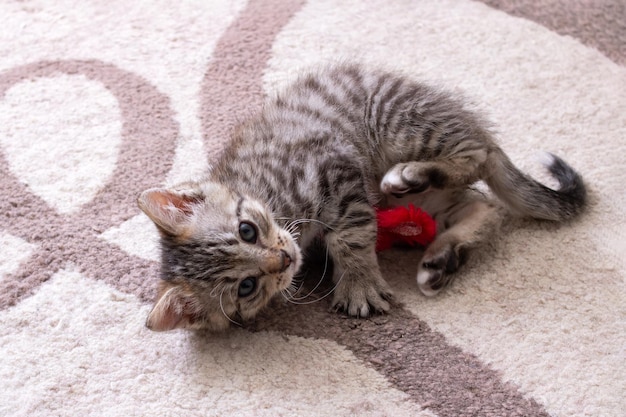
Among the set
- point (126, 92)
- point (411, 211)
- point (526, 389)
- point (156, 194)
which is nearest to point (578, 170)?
point (411, 211)

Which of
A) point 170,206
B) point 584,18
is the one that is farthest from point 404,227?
point 584,18

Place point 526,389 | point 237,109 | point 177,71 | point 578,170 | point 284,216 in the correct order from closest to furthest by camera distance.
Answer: point 526,389 → point 284,216 → point 578,170 → point 237,109 → point 177,71

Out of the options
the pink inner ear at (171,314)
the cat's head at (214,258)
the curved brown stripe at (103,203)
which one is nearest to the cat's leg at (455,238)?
the cat's head at (214,258)

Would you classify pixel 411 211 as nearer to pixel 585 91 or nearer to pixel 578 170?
pixel 578 170

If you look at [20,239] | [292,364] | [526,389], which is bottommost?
[20,239]

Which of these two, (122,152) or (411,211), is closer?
(411,211)

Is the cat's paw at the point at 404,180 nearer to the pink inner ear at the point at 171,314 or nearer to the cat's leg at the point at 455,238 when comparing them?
the cat's leg at the point at 455,238

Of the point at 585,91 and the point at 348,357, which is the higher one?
the point at 585,91

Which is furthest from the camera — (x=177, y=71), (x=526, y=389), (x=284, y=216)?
(x=177, y=71)
